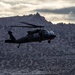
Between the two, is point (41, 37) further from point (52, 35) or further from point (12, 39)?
point (12, 39)

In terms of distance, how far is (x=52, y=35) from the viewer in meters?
117

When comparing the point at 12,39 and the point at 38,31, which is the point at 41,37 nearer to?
the point at 38,31

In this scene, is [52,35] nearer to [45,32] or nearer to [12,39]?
[45,32]

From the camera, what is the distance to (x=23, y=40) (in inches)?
4695

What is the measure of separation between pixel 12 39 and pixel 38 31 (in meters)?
10.2

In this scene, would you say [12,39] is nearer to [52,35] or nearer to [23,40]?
[23,40]

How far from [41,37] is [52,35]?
3.02 metres

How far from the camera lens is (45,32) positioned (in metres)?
118

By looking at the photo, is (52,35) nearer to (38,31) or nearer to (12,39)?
(38,31)

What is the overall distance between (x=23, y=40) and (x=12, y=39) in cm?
563

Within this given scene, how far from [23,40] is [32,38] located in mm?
3498

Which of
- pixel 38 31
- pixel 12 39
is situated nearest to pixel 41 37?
pixel 38 31

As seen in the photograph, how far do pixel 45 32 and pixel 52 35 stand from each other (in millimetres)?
2763

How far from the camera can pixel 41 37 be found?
117 meters
